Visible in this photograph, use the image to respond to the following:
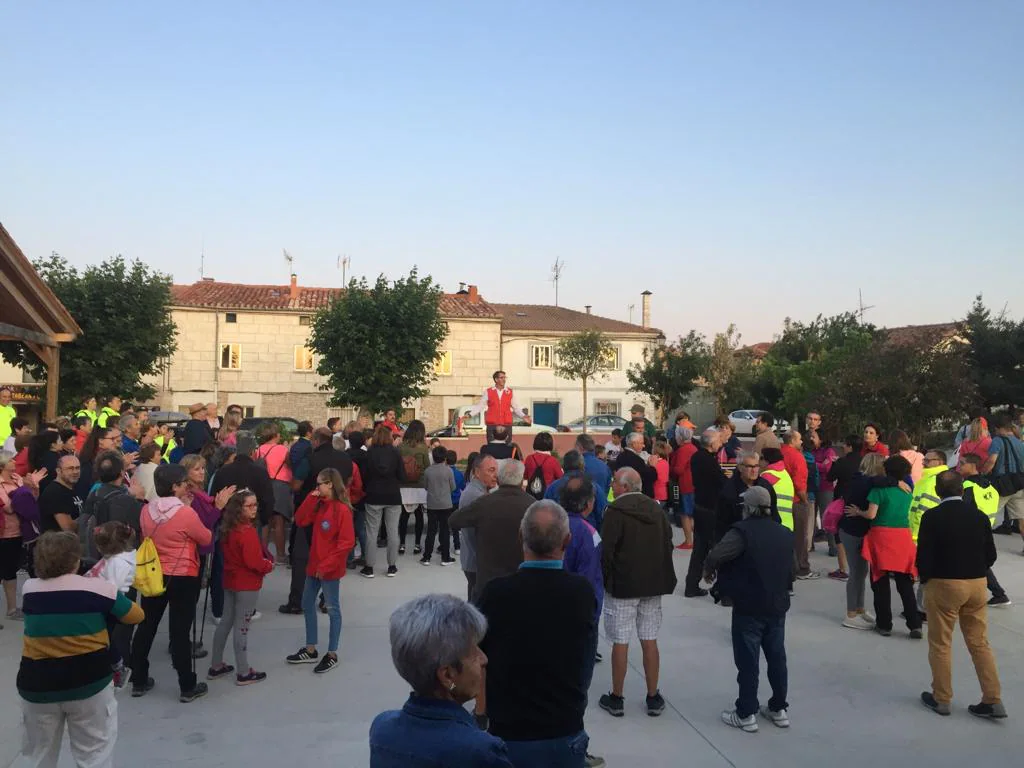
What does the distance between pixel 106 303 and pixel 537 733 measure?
28669mm

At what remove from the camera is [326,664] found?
6414 millimetres

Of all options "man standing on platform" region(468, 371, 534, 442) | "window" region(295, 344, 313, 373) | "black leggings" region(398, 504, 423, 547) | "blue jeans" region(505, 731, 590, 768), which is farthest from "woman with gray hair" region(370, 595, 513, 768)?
"window" region(295, 344, 313, 373)

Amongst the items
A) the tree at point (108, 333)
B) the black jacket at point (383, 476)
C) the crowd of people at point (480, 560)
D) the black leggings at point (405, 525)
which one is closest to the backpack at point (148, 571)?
the crowd of people at point (480, 560)

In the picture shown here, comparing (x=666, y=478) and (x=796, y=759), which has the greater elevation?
(x=666, y=478)

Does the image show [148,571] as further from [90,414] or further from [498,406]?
[90,414]

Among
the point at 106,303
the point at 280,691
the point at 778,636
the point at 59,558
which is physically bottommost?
the point at 280,691

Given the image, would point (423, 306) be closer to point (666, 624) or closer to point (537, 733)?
point (666, 624)

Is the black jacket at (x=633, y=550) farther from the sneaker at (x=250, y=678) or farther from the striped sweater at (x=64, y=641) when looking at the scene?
the striped sweater at (x=64, y=641)

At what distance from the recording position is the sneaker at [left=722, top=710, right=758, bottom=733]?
5348 millimetres

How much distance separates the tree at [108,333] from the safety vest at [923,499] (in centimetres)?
2657

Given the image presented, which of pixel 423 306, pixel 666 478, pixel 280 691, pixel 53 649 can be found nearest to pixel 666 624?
pixel 280 691

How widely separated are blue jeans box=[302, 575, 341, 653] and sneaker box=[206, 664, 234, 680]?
657 mm

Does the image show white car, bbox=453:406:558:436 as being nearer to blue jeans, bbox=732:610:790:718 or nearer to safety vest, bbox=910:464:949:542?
safety vest, bbox=910:464:949:542

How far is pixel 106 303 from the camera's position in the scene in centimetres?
2753
